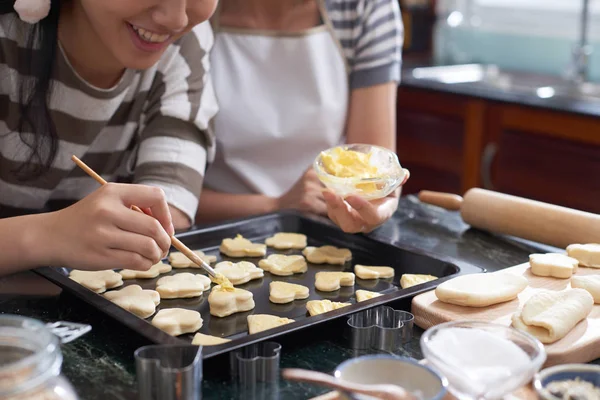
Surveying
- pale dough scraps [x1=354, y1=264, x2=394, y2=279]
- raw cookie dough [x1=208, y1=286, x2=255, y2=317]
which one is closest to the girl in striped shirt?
raw cookie dough [x1=208, y1=286, x2=255, y2=317]

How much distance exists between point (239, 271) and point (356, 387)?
58 cm

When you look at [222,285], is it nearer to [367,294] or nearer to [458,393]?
[367,294]

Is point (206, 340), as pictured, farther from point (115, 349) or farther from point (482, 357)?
point (482, 357)

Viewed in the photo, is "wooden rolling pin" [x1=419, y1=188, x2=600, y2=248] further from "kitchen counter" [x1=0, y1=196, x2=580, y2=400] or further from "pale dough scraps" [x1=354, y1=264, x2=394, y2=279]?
"pale dough scraps" [x1=354, y1=264, x2=394, y2=279]

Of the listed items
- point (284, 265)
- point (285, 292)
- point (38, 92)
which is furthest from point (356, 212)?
point (38, 92)

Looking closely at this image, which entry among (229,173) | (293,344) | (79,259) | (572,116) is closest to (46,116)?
(79,259)

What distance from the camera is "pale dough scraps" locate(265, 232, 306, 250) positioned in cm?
Answer: 152

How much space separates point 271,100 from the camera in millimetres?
2064

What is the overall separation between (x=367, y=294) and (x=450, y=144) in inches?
75.0

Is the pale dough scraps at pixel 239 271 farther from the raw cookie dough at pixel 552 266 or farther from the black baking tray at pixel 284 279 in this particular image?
the raw cookie dough at pixel 552 266

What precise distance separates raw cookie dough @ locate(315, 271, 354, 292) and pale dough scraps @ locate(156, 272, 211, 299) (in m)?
0.18

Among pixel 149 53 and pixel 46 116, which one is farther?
pixel 46 116

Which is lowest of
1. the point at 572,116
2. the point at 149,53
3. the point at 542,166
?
the point at 542,166

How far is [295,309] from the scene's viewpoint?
1.24 metres
